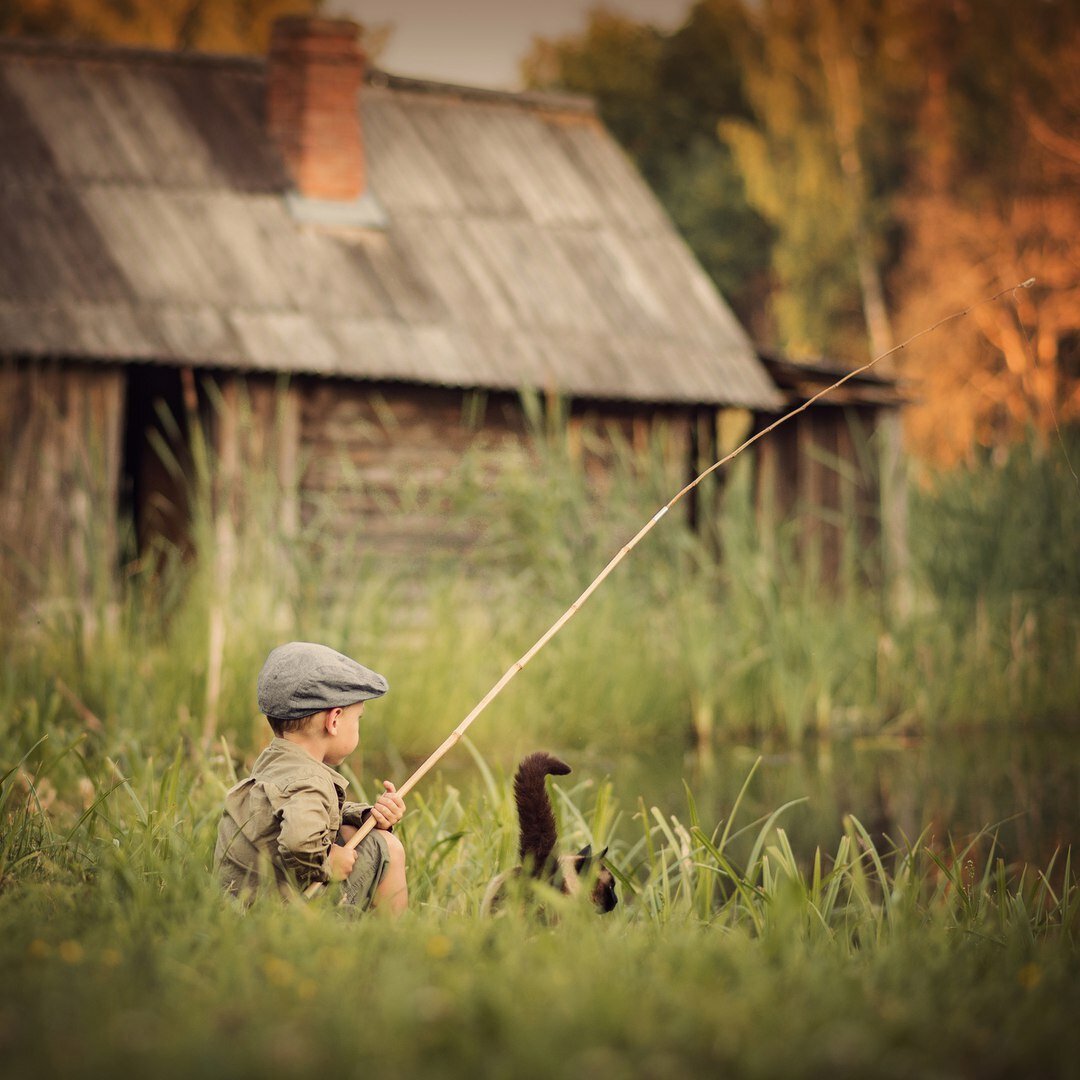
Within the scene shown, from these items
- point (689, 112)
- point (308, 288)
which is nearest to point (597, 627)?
point (308, 288)

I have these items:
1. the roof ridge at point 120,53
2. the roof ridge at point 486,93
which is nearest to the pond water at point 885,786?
the roof ridge at point 120,53

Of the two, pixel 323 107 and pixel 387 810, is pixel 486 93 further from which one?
pixel 387 810

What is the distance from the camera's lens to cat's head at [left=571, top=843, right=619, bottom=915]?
311cm

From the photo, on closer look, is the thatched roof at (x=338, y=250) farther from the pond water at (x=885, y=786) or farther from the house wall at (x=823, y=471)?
the pond water at (x=885, y=786)

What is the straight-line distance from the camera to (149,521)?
12.0 meters

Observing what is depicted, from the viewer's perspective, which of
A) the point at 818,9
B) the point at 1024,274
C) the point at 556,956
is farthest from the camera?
the point at 818,9

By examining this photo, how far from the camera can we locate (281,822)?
3.14 m

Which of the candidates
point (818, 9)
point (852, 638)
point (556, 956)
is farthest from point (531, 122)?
point (818, 9)

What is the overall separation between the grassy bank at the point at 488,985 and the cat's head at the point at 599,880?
1.6 inches

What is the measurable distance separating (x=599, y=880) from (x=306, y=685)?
0.75 meters

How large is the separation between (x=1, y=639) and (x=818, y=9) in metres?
25.5

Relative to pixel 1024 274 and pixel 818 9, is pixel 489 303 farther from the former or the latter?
pixel 818 9

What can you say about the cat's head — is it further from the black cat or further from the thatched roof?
the thatched roof

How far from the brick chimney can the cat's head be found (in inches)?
381
